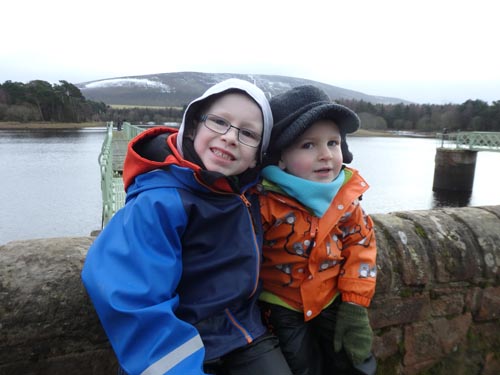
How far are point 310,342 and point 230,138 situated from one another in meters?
1.04

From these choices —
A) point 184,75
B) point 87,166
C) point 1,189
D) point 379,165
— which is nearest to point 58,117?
point 87,166

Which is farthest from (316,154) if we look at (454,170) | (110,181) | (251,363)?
(454,170)

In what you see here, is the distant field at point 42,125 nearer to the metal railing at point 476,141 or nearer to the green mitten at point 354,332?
the metal railing at point 476,141

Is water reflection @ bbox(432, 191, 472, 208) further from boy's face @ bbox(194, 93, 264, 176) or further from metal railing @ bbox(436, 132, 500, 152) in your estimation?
boy's face @ bbox(194, 93, 264, 176)

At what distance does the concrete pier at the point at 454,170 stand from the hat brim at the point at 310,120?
109 ft

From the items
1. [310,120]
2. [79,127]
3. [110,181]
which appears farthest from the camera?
[79,127]

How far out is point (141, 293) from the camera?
3.87 ft

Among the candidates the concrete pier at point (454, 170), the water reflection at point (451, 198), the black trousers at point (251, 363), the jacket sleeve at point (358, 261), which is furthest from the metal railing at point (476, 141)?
the black trousers at point (251, 363)

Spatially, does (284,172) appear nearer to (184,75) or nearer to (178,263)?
(178,263)

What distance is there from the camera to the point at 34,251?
5.28ft

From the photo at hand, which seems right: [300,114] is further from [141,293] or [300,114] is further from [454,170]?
[454,170]

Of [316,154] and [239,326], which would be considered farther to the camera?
[316,154]

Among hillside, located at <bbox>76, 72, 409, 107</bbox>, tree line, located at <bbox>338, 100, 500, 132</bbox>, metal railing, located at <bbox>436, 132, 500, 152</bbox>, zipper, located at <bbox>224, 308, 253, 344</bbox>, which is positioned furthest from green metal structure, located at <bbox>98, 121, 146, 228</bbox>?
hillside, located at <bbox>76, 72, 409, 107</bbox>

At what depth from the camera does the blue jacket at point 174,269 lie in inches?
46.1
